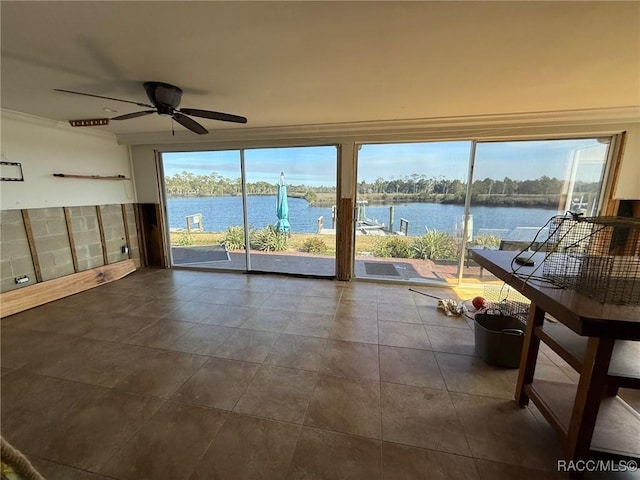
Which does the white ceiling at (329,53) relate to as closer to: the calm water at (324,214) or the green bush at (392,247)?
the calm water at (324,214)

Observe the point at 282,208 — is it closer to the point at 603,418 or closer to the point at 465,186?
the point at 465,186

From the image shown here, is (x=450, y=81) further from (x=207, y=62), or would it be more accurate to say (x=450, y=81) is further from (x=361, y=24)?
(x=207, y=62)

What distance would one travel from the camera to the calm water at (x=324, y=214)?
13.1 feet

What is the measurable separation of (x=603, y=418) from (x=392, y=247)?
10.4 feet

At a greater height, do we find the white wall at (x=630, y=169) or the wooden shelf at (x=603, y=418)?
the white wall at (x=630, y=169)

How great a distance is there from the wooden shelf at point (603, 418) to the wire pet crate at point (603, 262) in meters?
0.77

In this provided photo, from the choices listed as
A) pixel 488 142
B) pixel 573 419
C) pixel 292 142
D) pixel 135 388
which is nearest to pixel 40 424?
pixel 135 388

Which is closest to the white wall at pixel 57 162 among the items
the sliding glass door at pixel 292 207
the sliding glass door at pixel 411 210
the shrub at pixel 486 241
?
the sliding glass door at pixel 292 207

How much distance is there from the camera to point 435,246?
4.39 meters

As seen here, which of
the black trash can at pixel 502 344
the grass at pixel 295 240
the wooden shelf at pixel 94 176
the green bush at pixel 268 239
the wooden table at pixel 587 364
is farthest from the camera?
the green bush at pixel 268 239

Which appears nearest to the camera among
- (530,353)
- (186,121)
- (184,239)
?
(530,353)

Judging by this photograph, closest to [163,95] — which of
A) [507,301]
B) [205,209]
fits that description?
[205,209]

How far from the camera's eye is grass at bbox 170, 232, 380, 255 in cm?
458

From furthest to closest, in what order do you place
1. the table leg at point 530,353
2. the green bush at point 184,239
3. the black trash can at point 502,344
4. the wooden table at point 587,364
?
the green bush at point 184,239 < the black trash can at point 502,344 < the table leg at point 530,353 < the wooden table at point 587,364
